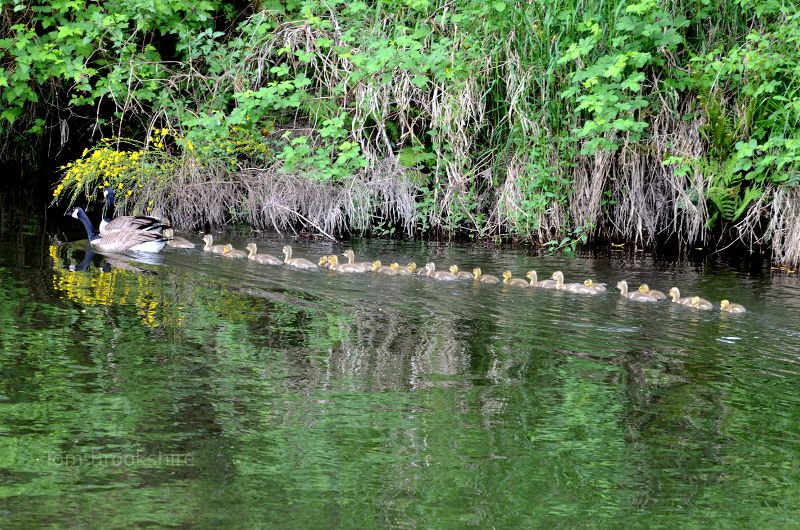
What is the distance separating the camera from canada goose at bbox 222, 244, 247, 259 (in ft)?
40.2

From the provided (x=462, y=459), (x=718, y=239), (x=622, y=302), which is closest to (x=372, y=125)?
(x=718, y=239)

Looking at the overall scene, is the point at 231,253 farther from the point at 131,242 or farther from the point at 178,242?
the point at 131,242

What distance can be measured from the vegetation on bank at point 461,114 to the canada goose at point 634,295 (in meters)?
2.12

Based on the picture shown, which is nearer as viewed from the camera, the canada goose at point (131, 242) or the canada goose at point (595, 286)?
the canada goose at point (595, 286)

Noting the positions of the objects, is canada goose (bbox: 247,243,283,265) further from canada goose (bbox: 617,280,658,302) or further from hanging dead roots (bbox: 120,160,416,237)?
canada goose (bbox: 617,280,658,302)

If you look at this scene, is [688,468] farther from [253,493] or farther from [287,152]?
[287,152]

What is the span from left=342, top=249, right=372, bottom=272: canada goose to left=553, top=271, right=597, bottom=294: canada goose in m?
2.02

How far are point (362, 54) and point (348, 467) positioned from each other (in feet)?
28.8

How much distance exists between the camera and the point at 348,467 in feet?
19.0

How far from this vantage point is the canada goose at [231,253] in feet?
40.2

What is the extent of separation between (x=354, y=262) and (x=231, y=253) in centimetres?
141

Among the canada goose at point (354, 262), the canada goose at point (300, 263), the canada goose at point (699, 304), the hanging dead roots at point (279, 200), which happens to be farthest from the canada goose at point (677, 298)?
the hanging dead roots at point (279, 200)

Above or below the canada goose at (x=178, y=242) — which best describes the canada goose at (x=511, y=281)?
below

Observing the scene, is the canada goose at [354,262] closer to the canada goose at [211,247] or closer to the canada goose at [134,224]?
the canada goose at [211,247]
